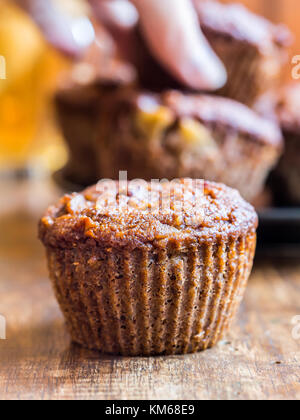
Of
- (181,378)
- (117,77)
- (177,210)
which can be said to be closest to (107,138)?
(117,77)

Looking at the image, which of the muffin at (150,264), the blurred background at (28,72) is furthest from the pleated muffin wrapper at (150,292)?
the blurred background at (28,72)

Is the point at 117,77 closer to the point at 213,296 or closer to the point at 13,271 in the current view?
the point at 13,271

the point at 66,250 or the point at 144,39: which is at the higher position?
the point at 144,39
